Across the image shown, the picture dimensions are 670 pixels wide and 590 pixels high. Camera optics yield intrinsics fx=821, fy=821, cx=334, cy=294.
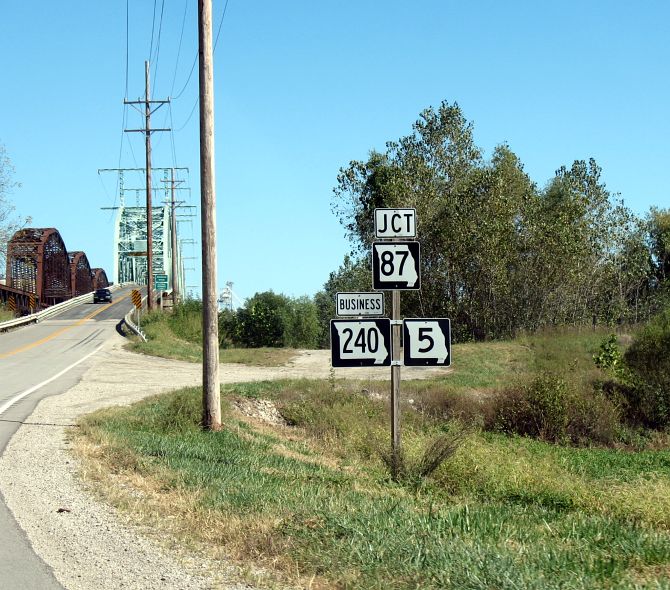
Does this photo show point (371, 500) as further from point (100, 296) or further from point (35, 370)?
point (100, 296)

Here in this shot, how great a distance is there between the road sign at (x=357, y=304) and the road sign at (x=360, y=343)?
286 millimetres

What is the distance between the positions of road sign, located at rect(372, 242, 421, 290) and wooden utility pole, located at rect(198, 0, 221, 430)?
184 inches

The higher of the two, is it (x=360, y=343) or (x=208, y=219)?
(x=208, y=219)

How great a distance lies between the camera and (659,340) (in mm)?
26344

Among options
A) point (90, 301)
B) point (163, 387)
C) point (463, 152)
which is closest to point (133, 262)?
point (90, 301)

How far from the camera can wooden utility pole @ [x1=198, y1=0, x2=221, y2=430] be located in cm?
A: 1405

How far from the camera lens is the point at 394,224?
10258 mm

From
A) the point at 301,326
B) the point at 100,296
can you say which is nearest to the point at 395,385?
the point at 100,296

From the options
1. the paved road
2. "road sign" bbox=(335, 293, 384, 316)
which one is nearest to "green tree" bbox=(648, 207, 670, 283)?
the paved road

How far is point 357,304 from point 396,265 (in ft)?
2.51

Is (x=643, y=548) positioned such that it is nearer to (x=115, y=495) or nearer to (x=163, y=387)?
(x=115, y=495)

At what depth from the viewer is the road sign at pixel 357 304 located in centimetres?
1051

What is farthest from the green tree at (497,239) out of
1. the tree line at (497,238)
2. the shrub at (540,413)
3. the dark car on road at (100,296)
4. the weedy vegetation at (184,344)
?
the dark car on road at (100,296)

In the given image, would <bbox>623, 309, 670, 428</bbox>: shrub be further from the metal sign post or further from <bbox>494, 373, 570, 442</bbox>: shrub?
the metal sign post
